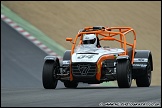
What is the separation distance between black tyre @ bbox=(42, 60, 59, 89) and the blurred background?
13609 mm

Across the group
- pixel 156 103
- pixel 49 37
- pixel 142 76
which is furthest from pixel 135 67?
pixel 49 37

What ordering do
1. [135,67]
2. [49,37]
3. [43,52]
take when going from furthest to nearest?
[49,37], [43,52], [135,67]

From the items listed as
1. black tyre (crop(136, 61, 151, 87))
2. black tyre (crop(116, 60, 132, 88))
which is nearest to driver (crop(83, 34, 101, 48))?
black tyre (crop(116, 60, 132, 88))

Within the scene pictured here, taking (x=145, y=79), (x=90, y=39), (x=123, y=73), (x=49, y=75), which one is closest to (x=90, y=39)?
(x=90, y=39)

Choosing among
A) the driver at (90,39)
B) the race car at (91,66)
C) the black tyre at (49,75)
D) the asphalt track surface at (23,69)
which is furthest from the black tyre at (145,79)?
the black tyre at (49,75)

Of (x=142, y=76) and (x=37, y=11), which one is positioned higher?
(x=37, y=11)

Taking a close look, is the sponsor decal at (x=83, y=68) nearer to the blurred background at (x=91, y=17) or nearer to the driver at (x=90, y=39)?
the driver at (x=90, y=39)

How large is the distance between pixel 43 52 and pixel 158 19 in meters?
14.9

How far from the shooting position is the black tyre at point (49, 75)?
17.4 meters

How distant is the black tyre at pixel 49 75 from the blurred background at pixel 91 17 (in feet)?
44.6

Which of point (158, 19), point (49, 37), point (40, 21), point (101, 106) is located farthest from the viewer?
point (158, 19)

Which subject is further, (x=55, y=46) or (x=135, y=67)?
(x=55, y=46)

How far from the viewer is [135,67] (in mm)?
18891

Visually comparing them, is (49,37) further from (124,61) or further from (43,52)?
(124,61)
